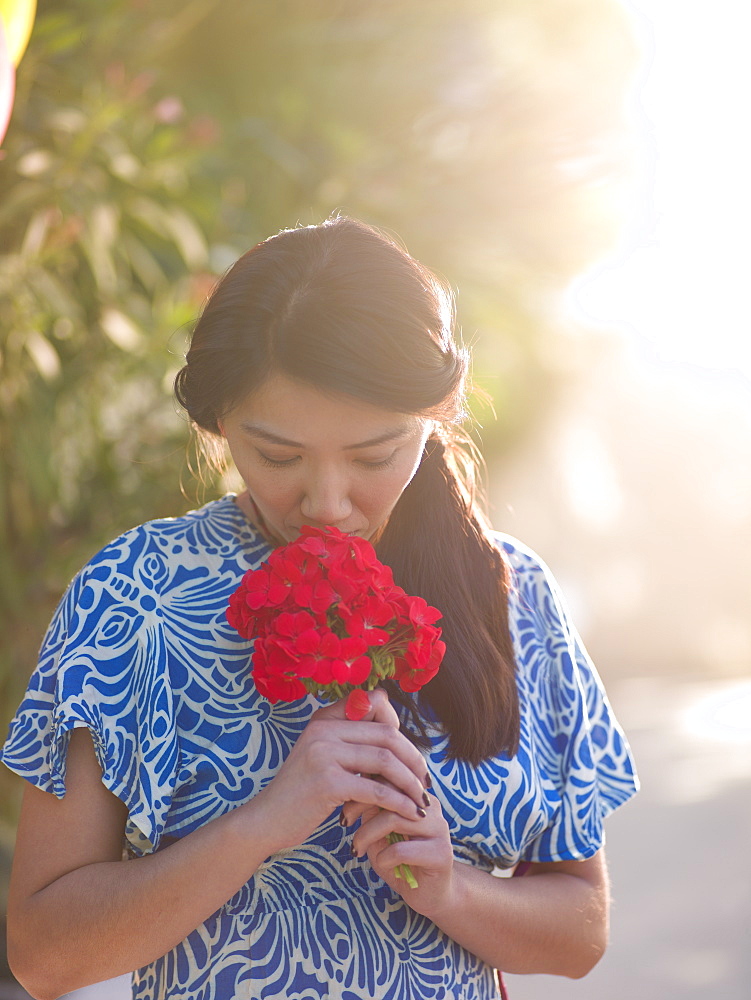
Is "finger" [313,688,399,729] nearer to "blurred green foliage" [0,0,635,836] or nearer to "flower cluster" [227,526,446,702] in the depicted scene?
"flower cluster" [227,526,446,702]

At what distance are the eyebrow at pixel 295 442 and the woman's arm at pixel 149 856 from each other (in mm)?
262

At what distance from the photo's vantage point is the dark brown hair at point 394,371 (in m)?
1.09

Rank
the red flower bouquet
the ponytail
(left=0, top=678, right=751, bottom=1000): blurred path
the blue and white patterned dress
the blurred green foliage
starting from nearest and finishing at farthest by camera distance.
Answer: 1. the red flower bouquet
2. the blue and white patterned dress
3. the ponytail
4. the blurred green foliage
5. (left=0, top=678, right=751, bottom=1000): blurred path

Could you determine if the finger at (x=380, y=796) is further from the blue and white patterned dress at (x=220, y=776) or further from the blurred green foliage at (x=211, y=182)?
the blurred green foliage at (x=211, y=182)

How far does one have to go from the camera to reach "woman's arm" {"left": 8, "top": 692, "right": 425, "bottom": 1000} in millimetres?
949

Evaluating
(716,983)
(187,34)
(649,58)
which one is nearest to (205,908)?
(716,983)

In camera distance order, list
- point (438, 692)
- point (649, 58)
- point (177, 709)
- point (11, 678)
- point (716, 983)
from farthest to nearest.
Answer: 1. point (649, 58)
2. point (716, 983)
3. point (11, 678)
4. point (438, 692)
5. point (177, 709)

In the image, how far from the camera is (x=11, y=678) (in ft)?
9.58

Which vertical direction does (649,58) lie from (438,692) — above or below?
above

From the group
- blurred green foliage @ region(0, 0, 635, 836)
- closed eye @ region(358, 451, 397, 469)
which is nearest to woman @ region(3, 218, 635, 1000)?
closed eye @ region(358, 451, 397, 469)

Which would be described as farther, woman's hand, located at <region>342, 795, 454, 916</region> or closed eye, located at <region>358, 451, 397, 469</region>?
closed eye, located at <region>358, 451, 397, 469</region>

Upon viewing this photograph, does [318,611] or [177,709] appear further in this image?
[177,709]

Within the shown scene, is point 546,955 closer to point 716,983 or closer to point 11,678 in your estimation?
point 11,678

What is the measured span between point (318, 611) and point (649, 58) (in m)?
3.83
